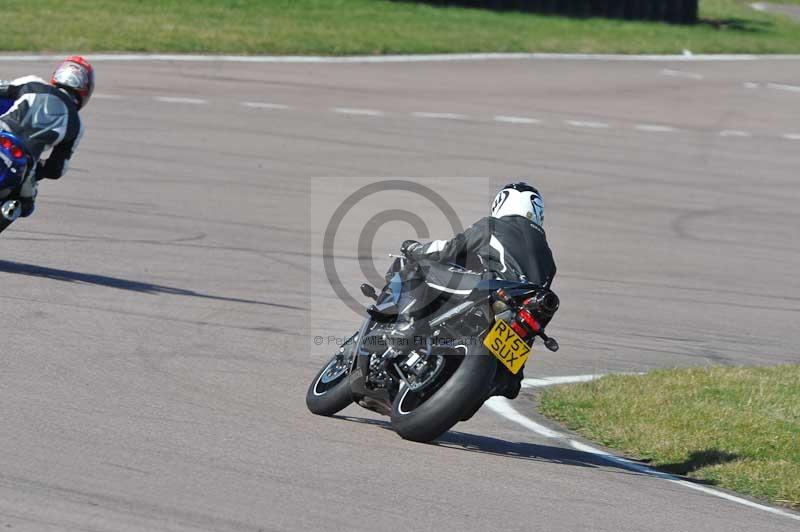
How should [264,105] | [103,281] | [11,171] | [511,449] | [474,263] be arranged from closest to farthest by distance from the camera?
[474,263], [511,449], [11,171], [103,281], [264,105]

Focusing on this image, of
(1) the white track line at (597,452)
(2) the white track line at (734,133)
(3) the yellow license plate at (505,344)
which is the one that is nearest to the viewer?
(3) the yellow license plate at (505,344)

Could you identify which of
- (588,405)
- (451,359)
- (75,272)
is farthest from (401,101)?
(451,359)

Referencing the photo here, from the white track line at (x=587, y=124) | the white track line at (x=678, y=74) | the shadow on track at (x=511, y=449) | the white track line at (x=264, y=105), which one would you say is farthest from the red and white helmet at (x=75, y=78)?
the white track line at (x=678, y=74)

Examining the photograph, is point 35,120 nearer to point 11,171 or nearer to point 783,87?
point 11,171

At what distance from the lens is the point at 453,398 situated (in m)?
7.29

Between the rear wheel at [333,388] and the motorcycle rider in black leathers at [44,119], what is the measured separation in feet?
12.7

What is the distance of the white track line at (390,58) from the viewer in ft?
85.0

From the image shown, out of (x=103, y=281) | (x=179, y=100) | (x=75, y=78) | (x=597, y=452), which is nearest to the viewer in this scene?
(x=597, y=452)

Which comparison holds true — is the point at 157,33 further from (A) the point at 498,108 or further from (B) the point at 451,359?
(B) the point at 451,359

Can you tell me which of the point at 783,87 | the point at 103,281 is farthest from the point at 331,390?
the point at 783,87

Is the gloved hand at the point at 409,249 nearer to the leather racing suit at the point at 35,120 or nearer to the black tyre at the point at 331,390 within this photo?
the black tyre at the point at 331,390

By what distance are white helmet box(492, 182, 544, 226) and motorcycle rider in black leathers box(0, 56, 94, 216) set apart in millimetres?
4601

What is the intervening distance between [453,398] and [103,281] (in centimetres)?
505

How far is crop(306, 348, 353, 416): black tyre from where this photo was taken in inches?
319
